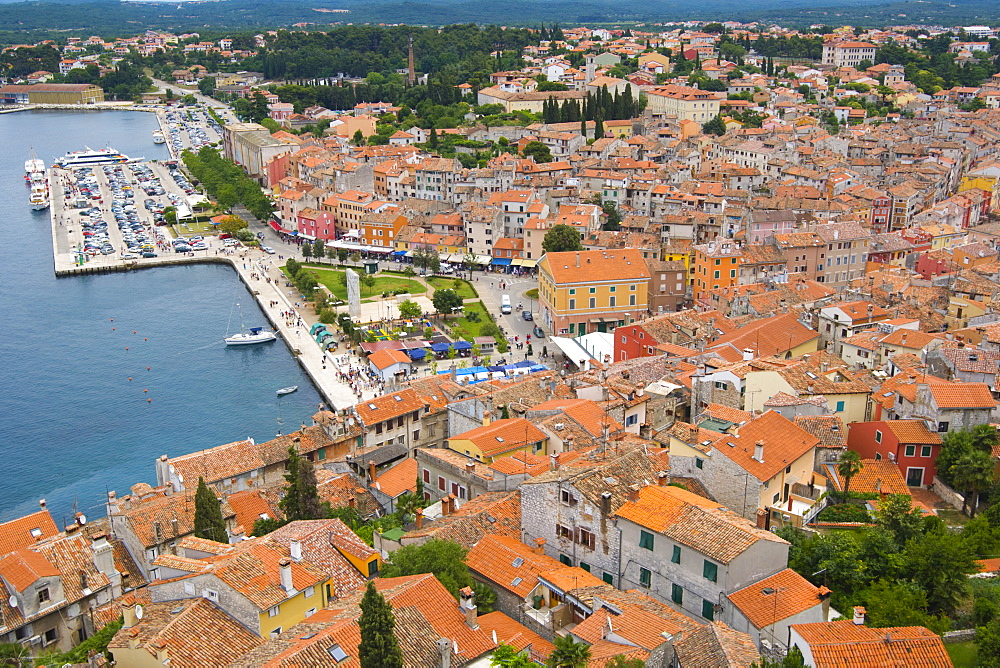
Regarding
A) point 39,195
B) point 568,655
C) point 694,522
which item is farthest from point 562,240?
point 39,195

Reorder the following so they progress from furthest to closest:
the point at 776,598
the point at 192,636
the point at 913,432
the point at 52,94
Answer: the point at 52,94 < the point at 913,432 < the point at 192,636 < the point at 776,598

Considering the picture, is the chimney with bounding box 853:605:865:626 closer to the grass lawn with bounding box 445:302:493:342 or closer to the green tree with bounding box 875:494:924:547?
the green tree with bounding box 875:494:924:547

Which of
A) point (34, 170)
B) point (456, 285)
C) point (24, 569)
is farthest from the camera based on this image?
point (34, 170)

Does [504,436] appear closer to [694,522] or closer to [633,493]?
[633,493]

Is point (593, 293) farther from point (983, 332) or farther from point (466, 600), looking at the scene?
point (466, 600)

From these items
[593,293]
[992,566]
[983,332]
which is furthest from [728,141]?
[992,566]

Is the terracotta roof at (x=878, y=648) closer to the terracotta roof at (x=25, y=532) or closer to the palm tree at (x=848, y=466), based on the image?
the palm tree at (x=848, y=466)

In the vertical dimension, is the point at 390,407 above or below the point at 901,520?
below
